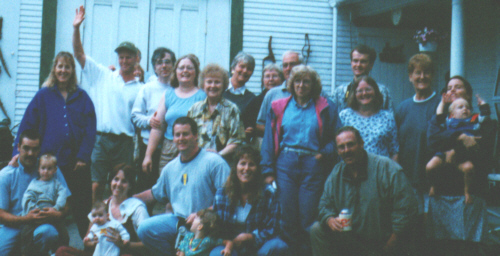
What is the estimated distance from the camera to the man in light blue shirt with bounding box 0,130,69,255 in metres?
3.94

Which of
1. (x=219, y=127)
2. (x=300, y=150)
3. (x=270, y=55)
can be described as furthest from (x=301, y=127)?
(x=270, y=55)

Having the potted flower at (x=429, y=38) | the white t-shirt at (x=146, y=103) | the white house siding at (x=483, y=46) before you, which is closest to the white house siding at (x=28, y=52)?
the white t-shirt at (x=146, y=103)

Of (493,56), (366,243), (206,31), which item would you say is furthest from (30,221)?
(493,56)

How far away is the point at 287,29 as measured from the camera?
7812 millimetres

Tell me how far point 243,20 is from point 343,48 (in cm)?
173

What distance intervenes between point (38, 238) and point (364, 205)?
2.56 meters

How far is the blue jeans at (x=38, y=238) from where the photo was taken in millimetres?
3922

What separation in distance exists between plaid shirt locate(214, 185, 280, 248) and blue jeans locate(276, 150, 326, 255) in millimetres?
170

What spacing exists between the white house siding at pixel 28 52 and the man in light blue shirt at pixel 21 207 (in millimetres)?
3070

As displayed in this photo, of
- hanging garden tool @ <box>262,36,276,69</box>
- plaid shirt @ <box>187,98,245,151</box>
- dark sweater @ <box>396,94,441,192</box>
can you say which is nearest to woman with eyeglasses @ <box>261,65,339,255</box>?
plaid shirt @ <box>187,98,245,151</box>

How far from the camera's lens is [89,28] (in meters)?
7.15

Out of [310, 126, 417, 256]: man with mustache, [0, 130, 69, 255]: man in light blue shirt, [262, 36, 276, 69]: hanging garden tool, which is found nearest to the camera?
[310, 126, 417, 256]: man with mustache

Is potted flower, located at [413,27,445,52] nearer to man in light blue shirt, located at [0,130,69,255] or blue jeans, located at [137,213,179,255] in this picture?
blue jeans, located at [137,213,179,255]

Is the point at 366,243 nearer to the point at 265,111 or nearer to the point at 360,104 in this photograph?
the point at 360,104
